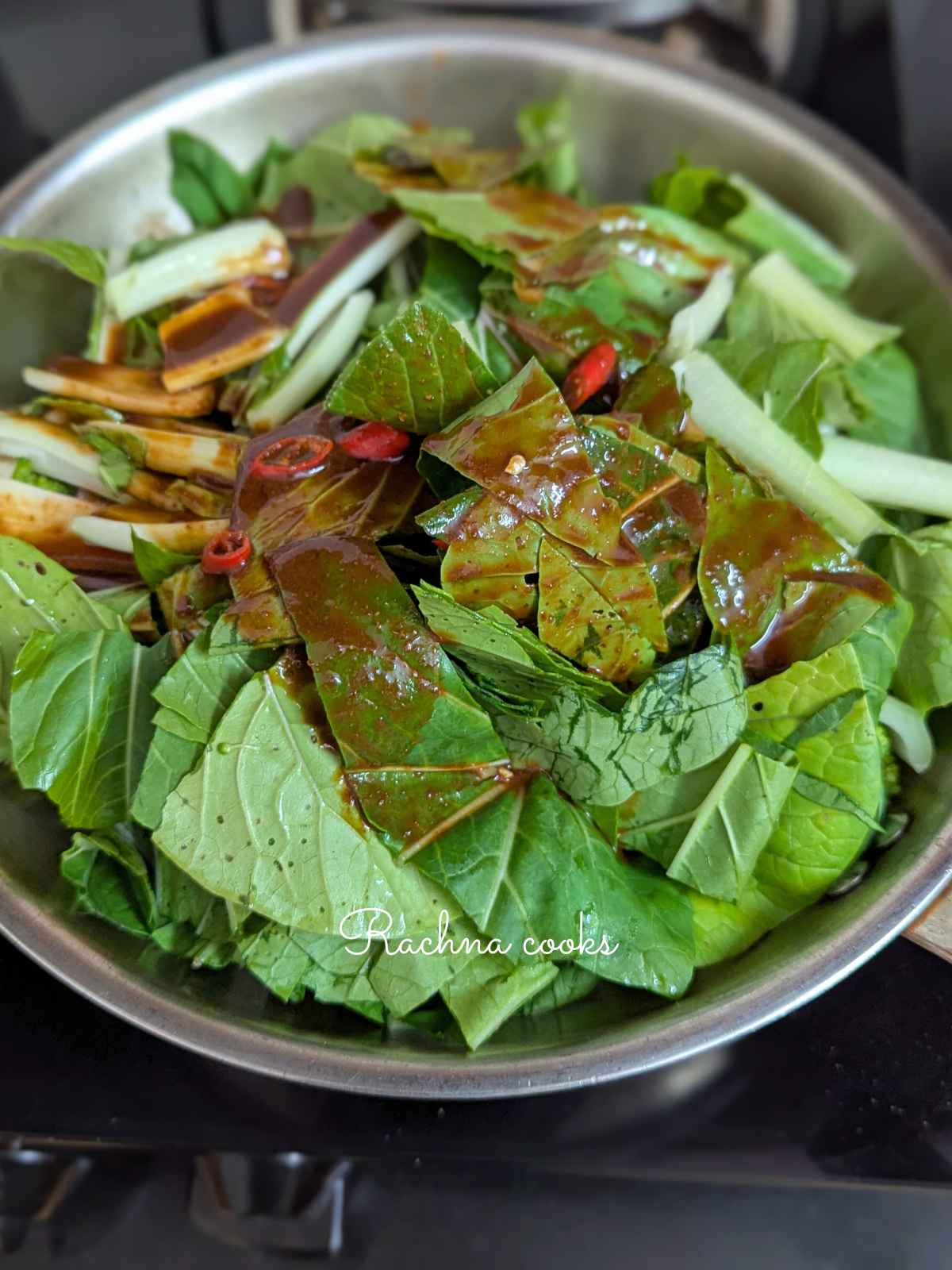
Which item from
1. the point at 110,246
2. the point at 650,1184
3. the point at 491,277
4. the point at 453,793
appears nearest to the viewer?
the point at 453,793

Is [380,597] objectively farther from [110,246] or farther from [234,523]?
[110,246]

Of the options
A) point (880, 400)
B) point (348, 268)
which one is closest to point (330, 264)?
point (348, 268)

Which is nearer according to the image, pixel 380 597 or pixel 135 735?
pixel 380 597

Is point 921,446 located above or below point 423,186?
below

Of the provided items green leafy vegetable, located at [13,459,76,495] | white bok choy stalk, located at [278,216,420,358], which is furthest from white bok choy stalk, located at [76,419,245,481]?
white bok choy stalk, located at [278,216,420,358]

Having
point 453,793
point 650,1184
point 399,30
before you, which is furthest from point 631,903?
point 399,30

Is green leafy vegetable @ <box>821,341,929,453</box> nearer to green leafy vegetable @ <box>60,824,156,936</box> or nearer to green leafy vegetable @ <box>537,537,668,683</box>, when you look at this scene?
green leafy vegetable @ <box>537,537,668,683</box>
